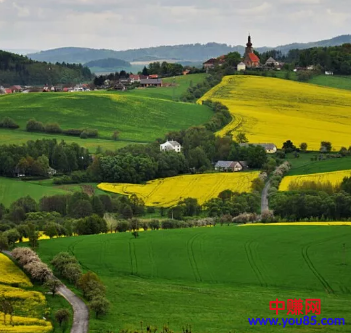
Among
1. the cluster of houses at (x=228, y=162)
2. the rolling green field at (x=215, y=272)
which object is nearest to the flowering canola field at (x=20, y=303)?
the rolling green field at (x=215, y=272)

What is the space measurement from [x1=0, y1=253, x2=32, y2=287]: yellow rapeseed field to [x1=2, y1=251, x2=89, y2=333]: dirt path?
7.14ft

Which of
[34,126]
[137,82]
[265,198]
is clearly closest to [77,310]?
[265,198]

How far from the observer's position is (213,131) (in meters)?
101

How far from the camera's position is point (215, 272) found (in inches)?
1823

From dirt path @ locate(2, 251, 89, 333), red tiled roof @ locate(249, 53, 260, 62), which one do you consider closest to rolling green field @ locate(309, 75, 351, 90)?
red tiled roof @ locate(249, 53, 260, 62)

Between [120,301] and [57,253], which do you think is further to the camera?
[57,253]

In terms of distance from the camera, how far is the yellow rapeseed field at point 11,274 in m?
42.1

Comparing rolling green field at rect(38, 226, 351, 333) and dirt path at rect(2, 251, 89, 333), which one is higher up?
dirt path at rect(2, 251, 89, 333)

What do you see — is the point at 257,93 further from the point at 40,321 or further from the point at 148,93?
the point at 40,321

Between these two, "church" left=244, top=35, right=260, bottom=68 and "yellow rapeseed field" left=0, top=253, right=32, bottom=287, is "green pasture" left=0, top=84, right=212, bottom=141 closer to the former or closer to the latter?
"church" left=244, top=35, right=260, bottom=68

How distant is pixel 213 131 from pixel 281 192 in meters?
33.3

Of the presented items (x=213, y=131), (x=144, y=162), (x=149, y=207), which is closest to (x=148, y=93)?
(x=213, y=131)

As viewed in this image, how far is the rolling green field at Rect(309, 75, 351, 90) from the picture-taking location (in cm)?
13600

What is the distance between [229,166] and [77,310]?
4739 centimetres
